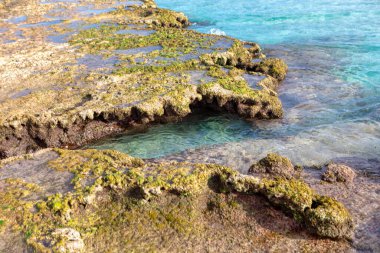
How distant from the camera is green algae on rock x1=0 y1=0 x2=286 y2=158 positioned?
19469 millimetres

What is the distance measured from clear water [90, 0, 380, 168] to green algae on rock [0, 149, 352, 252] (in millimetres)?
3962

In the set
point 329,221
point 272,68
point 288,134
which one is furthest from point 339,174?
point 272,68

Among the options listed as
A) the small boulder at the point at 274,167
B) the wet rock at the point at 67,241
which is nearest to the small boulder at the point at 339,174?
the small boulder at the point at 274,167

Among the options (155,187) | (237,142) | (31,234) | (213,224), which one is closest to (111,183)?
(155,187)

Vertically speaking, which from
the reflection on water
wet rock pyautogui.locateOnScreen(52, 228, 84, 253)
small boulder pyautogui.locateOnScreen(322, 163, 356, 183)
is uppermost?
wet rock pyautogui.locateOnScreen(52, 228, 84, 253)

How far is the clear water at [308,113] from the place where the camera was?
693 inches

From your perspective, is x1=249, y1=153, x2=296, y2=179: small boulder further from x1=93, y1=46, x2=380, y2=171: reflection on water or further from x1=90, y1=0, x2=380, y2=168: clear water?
x1=90, y1=0, x2=380, y2=168: clear water

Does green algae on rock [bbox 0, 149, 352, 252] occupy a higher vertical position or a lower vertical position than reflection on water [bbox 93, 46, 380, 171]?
higher

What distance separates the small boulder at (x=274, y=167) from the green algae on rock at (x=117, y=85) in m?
6.30

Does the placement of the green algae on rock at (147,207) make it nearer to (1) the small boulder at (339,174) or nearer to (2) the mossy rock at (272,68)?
(1) the small boulder at (339,174)

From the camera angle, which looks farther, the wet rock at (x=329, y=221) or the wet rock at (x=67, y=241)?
the wet rock at (x=329, y=221)

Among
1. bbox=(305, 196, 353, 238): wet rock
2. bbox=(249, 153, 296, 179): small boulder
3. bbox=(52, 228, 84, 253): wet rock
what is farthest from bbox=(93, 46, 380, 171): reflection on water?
bbox=(52, 228, 84, 253): wet rock

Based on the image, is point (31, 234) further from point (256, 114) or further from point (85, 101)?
point (256, 114)

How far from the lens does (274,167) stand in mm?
14602
